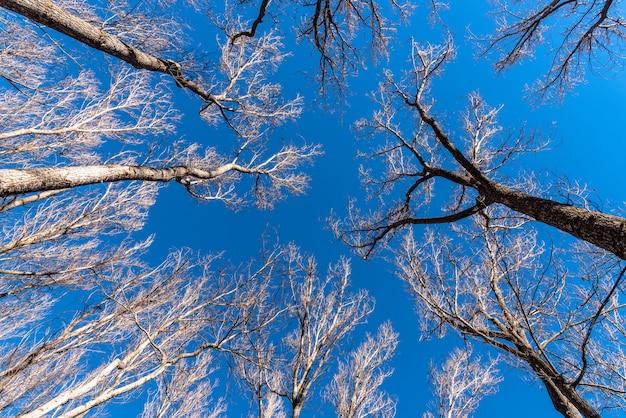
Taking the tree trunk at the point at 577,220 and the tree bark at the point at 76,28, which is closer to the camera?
the tree trunk at the point at 577,220

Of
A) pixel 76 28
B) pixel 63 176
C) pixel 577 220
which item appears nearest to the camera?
pixel 577 220

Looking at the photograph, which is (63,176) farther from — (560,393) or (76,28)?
(560,393)

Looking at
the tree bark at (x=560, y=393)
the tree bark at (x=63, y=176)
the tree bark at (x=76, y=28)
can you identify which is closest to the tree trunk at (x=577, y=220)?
the tree bark at (x=560, y=393)

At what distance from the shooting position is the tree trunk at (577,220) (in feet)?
7.95

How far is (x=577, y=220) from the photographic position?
2.77 metres

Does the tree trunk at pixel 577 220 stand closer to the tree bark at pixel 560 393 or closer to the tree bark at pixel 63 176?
the tree bark at pixel 560 393

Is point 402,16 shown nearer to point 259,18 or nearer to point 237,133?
point 259,18

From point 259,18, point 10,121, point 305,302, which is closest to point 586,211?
point 259,18

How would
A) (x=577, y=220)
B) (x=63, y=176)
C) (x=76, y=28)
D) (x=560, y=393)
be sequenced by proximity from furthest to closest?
(x=560, y=393)
(x=76, y=28)
(x=63, y=176)
(x=577, y=220)

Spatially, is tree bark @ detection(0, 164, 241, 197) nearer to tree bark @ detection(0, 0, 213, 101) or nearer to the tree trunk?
tree bark @ detection(0, 0, 213, 101)

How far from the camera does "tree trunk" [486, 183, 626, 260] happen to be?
7.95 feet

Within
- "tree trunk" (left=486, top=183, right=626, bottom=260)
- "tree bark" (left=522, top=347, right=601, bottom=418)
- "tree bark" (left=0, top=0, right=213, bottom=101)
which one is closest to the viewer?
"tree trunk" (left=486, top=183, right=626, bottom=260)

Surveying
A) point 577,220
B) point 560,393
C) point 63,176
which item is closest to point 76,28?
point 63,176

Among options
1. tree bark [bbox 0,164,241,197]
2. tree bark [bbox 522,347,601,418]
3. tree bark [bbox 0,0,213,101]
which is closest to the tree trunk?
tree bark [bbox 522,347,601,418]
